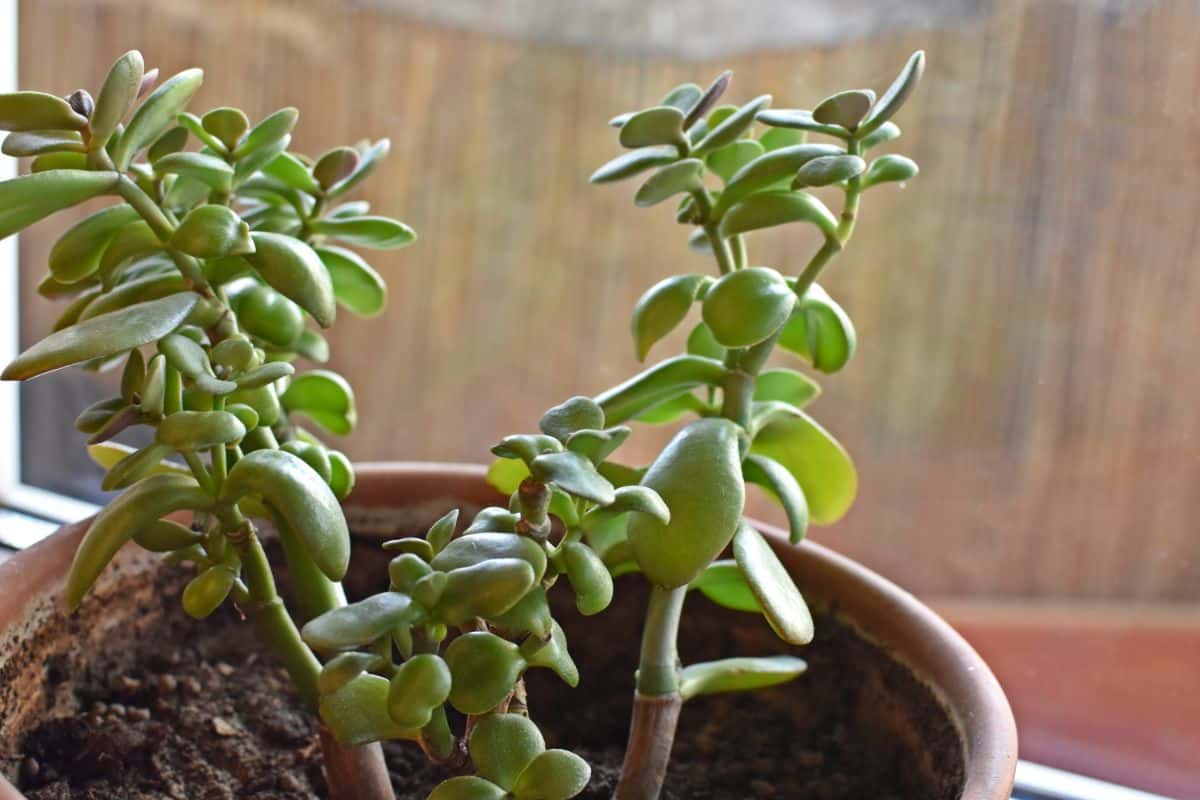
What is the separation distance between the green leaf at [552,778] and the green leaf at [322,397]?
0.35 metres

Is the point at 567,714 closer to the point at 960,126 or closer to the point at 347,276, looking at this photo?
the point at 347,276

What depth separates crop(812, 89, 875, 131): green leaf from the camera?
0.59 meters

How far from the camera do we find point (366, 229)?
715mm

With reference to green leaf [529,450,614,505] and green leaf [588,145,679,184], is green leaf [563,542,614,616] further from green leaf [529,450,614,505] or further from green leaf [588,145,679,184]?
green leaf [588,145,679,184]

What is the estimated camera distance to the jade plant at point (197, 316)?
52cm

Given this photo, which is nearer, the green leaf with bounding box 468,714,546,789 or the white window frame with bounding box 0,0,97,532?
the green leaf with bounding box 468,714,546,789

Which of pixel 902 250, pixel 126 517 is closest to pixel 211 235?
pixel 126 517

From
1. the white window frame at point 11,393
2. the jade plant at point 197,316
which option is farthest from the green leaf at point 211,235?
the white window frame at point 11,393

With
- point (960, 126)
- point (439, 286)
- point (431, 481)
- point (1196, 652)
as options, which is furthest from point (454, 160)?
point (1196, 652)

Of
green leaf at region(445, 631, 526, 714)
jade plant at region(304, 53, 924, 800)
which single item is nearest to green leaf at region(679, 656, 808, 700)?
jade plant at region(304, 53, 924, 800)

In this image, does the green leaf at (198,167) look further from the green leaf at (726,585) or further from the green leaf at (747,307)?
the green leaf at (726,585)

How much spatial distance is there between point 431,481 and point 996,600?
499 mm

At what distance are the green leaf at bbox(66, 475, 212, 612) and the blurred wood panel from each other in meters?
0.57

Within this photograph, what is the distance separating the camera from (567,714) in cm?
87
